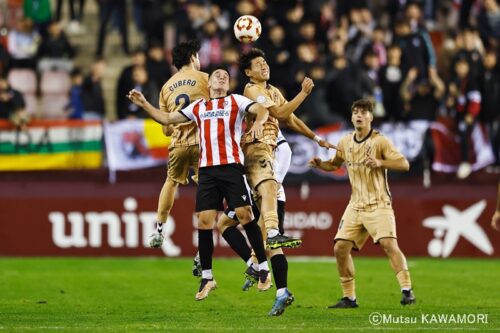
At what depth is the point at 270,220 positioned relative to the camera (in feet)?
47.2

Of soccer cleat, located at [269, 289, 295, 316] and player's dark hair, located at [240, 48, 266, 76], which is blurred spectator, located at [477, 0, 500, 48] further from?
soccer cleat, located at [269, 289, 295, 316]

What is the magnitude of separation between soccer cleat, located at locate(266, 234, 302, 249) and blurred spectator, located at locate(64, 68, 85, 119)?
11578mm

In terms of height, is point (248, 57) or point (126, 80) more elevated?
point (126, 80)

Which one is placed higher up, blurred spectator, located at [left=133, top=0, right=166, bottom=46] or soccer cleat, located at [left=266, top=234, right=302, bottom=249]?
blurred spectator, located at [left=133, top=0, right=166, bottom=46]

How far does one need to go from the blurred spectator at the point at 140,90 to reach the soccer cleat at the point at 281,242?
1053 centimetres

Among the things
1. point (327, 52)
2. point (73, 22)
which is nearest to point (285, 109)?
point (327, 52)

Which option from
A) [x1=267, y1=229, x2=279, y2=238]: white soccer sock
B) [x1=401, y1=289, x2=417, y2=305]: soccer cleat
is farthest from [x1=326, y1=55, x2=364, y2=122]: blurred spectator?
[x1=267, y1=229, x2=279, y2=238]: white soccer sock

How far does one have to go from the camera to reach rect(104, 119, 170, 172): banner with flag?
23703 millimetres

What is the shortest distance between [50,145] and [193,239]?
306cm

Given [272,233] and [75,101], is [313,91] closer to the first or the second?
[75,101]

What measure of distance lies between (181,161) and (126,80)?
9.36 metres

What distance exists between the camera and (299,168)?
78.7 ft

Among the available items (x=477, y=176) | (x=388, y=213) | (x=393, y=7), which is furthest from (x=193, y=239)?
(x=388, y=213)

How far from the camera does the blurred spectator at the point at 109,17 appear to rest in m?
27.0
